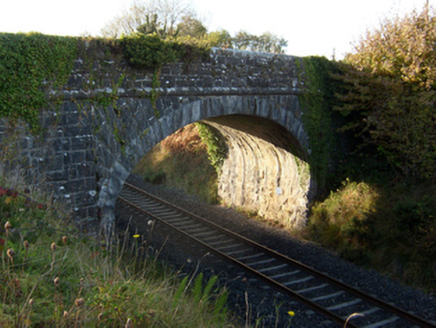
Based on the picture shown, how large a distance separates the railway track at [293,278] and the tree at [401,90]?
15.2ft

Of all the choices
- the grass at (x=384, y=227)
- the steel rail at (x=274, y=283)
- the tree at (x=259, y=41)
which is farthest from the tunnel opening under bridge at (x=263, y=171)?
the tree at (x=259, y=41)

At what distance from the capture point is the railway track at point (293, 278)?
6.59 meters

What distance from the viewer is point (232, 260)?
855cm

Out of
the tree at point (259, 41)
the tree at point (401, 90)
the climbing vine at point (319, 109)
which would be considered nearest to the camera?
the tree at point (401, 90)

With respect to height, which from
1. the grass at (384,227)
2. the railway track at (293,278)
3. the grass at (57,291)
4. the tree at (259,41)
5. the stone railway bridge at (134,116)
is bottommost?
the railway track at (293,278)

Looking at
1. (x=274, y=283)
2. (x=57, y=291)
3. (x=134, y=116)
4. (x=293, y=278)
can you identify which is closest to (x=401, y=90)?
(x=293, y=278)

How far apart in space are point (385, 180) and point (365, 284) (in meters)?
3.97

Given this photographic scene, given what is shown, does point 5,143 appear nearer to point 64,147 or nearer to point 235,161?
point 64,147

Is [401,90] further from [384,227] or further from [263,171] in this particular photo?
[263,171]

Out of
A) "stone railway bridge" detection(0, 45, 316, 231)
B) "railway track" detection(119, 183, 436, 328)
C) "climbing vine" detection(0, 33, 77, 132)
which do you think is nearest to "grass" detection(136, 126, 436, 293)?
"stone railway bridge" detection(0, 45, 316, 231)

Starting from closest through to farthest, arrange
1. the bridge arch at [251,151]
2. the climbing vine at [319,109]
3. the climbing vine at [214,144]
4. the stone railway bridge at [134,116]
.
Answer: the stone railway bridge at [134,116] < the bridge arch at [251,151] < the climbing vine at [319,109] < the climbing vine at [214,144]

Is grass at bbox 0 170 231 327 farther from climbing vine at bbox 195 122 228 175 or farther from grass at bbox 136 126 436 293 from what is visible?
climbing vine at bbox 195 122 228 175

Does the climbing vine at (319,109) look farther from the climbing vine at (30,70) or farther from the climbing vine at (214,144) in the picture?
the climbing vine at (30,70)

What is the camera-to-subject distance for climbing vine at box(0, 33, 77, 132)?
223 inches
